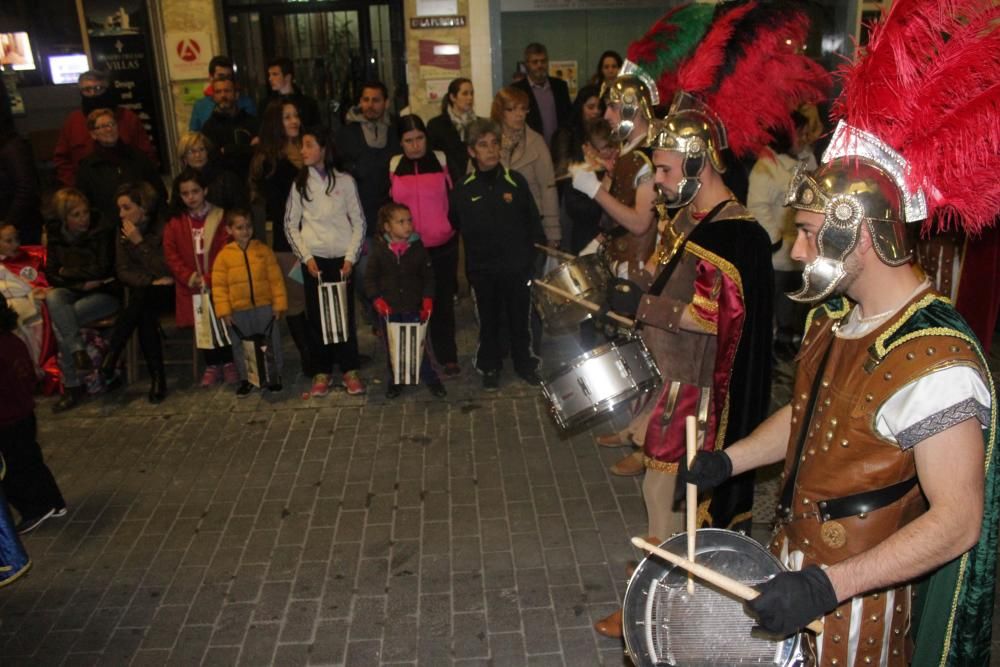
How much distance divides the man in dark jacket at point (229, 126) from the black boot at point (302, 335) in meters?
1.71

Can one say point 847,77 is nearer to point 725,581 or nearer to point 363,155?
point 725,581

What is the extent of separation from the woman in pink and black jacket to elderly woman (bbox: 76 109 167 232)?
2580 millimetres

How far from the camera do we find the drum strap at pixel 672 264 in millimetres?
3756

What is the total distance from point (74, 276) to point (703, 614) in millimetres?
6304

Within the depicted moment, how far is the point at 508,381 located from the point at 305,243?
2.05 m

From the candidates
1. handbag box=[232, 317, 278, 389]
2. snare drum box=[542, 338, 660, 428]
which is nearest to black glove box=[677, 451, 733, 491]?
snare drum box=[542, 338, 660, 428]

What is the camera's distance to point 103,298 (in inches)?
284

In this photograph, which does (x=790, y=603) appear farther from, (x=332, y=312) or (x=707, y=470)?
(x=332, y=312)

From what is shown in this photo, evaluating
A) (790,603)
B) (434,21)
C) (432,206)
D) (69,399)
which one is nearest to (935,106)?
(790,603)

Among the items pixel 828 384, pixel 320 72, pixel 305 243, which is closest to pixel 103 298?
pixel 305 243

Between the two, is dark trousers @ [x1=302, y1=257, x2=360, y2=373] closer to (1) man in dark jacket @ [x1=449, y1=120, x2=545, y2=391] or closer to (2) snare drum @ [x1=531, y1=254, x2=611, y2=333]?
(1) man in dark jacket @ [x1=449, y1=120, x2=545, y2=391]

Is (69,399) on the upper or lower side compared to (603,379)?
lower

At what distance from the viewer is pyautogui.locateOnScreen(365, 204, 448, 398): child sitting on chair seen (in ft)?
22.0

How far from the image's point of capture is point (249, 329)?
709cm
